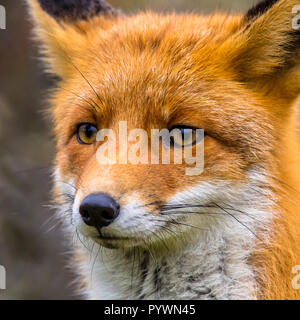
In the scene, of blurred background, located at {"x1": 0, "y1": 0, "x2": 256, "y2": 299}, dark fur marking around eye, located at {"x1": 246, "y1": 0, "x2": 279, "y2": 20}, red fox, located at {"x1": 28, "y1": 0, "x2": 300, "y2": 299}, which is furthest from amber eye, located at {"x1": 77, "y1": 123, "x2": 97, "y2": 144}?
blurred background, located at {"x1": 0, "y1": 0, "x2": 256, "y2": 299}

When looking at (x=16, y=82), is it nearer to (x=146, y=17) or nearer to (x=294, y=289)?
(x=146, y=17)

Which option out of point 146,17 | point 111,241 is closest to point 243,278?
point 111,241

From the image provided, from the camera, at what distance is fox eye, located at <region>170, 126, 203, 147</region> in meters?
3.42

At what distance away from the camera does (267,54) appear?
12.1 ft

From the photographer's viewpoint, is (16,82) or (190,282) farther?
(16,82)

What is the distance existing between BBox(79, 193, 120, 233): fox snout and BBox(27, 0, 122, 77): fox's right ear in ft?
5.77

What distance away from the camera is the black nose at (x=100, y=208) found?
120 inches

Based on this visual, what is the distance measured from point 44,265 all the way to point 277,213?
4.50 meters

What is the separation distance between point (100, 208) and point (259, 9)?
6.56ft

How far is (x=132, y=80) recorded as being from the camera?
144 inches
